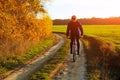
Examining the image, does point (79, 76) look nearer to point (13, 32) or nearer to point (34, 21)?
point (13, 32)

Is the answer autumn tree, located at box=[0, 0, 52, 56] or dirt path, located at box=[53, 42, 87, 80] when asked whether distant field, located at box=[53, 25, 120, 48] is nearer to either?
autumn tree, located at box=[0, 0, 52, 56]

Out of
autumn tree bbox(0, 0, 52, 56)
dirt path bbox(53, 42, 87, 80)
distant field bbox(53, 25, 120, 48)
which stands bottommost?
distant field bbox(53, 25, 120, 48)

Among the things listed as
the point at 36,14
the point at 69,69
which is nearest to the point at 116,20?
the point at 36,14

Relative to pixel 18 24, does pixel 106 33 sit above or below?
below

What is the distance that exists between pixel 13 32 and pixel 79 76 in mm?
7676

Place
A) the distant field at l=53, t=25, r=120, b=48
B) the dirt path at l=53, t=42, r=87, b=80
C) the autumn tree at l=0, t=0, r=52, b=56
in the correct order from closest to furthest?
the dirt path at l=53, t=42, r=87, b=80 → the autumn tree at l=0, t=0, r=52, b=56 → the distant field at l=53, t=25, r=120, b=48

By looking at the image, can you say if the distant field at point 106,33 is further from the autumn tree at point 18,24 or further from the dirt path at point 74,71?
the dirt path at point 74,71

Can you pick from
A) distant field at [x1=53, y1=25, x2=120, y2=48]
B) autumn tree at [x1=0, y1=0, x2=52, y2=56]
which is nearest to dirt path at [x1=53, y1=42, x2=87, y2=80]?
autumn tree at [x1=0, y1=0, x2=52, y2=56]

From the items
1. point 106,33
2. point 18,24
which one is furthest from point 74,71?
point 106,33

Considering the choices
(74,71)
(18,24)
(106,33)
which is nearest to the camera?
(74,71)

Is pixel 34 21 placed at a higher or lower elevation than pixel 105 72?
higher

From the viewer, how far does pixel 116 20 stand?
457 feet

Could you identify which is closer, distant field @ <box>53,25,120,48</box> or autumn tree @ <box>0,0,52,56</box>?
autumn tree @ <box>0,0,52,56</box>

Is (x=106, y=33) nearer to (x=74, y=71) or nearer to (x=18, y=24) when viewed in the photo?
(x=18, y=24)
